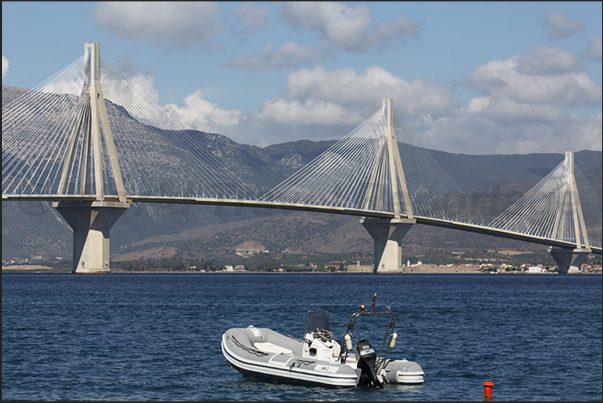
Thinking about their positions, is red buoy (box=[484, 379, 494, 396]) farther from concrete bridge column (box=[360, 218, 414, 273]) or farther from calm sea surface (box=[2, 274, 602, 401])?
concrete bridge column (box=[360, 218, 414, 273])

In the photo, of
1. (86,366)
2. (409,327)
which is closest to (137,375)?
(86,366)

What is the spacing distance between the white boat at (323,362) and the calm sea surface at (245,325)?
356 millimetres

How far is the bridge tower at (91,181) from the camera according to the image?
82.8 meters

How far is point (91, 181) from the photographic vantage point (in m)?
89.4

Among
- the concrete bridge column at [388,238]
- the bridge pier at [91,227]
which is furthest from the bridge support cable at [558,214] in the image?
the bridge pier at [91,227]

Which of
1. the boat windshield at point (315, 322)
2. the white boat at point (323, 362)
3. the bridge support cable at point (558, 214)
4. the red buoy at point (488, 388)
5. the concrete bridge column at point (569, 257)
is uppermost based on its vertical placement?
the bridge support cable at point (558, 214)

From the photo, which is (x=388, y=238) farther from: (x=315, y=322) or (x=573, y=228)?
(x=315, y=322)

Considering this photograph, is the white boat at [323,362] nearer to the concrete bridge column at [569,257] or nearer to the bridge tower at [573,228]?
the bridge tower at [573,228]

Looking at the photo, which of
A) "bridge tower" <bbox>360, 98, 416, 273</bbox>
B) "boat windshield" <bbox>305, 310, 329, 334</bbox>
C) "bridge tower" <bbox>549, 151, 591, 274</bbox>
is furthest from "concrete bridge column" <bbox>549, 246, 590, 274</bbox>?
"boat windshield" <bbox>305, 310, 329, 334</bbox>

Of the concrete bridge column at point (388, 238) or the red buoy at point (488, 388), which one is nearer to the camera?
the red buoy at point (488, 388)

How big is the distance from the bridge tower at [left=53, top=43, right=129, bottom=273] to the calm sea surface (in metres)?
25.3

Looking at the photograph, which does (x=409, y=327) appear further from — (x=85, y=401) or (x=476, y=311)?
(x=85, y=401)

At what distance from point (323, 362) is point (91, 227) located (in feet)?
232

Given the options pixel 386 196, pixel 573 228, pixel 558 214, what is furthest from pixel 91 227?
pixel 573 228
